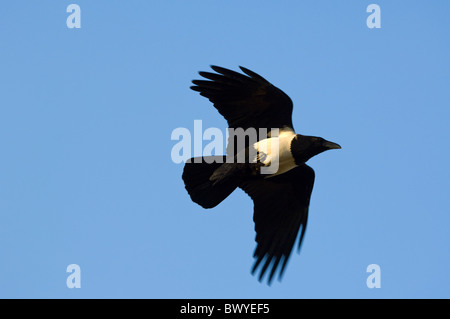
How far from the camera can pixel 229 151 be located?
884 centimetres

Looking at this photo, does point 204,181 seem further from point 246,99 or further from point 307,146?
point 307,146

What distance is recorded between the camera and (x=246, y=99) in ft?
28.4

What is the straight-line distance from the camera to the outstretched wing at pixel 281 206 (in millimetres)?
9070

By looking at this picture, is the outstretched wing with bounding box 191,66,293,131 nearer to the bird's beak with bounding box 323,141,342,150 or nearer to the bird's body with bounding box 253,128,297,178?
the bird's body with bounding box 253,128,297,178

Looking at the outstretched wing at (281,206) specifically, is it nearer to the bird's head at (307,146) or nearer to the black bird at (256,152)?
the black bird at (256,152)

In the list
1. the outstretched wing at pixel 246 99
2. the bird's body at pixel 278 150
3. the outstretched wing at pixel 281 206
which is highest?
the outstretched wing at pixel 246 99

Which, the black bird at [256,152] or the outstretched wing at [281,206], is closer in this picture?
the black bird at [256,152]

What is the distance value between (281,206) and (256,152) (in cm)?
95

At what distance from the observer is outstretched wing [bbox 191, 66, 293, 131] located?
8.51m

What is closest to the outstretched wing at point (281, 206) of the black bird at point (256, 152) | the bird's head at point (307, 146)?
the black bird at point (256, 152)

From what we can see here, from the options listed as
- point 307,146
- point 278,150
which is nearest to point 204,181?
point 278,150
